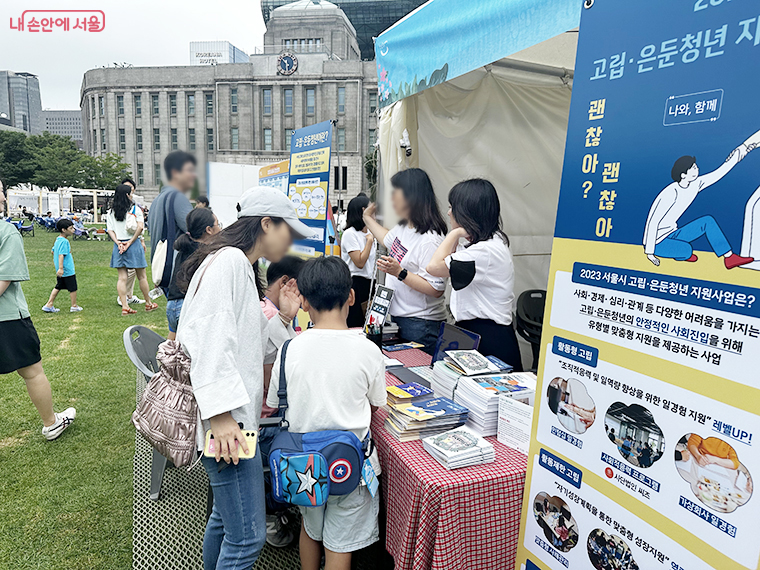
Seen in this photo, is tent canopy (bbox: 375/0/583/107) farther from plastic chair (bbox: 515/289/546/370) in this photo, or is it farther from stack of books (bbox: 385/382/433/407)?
plastic chair (bbox: 515/289/546/370)

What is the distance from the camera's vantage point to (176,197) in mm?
3557

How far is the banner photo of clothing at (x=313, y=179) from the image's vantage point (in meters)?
4.10

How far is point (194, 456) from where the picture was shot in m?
1.56

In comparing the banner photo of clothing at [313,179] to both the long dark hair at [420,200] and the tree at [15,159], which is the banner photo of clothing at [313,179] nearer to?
the long dark hair at [420,200]

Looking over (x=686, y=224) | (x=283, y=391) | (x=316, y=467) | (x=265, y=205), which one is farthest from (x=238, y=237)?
(x=686, y=224)

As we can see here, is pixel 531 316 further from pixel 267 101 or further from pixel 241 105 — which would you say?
pixel 267 101

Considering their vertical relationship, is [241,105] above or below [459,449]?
above

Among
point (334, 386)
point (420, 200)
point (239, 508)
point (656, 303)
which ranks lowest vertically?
point (239, 508)

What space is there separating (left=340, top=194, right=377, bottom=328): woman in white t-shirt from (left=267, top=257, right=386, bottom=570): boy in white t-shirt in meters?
2.67

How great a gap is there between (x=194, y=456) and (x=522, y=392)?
125cm

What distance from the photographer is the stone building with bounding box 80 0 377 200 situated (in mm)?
39750

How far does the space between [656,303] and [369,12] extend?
64.4m

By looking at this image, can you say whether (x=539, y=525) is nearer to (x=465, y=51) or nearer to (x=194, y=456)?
(x=194, y=456)

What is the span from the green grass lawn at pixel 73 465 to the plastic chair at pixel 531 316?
10.1 feet
